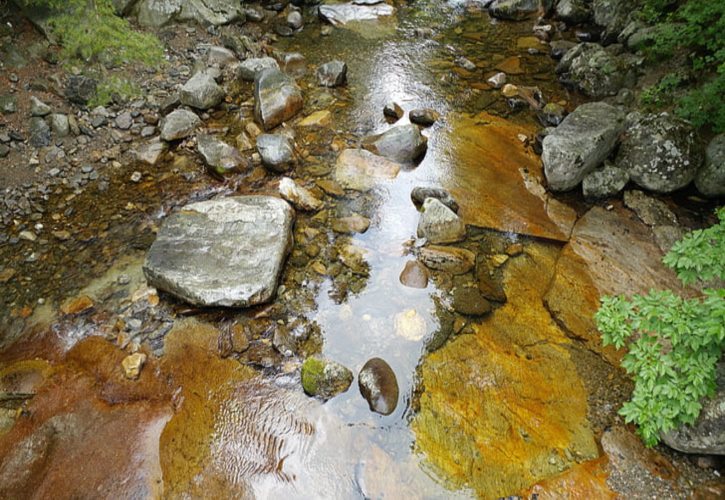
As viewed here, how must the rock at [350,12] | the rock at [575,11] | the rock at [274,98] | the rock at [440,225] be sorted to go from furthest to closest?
the rock at [350,12]
the rock at [575,11]
the rock at [274,98]
the rock at [440,225]

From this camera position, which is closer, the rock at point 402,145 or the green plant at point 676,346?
the green plant at point 676,346

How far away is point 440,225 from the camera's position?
5020mm

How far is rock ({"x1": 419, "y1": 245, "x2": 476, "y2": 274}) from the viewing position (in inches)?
189

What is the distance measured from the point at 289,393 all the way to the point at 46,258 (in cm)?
331

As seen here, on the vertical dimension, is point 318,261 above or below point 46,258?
above

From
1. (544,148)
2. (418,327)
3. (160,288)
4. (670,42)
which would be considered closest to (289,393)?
(418,327)

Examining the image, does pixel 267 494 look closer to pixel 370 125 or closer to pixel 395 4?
pixel 370 125

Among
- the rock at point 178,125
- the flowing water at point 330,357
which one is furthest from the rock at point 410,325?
the rock at point 178,125

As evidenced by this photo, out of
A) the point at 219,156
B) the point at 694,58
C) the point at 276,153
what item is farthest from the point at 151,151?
the point at 694,58

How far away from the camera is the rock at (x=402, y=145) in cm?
615

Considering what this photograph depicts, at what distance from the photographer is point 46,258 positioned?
4.80 metres

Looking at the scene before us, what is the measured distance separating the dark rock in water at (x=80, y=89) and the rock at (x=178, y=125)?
3.69 feet

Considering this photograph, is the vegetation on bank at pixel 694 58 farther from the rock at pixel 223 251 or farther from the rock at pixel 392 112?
the rock at pixel 223 251

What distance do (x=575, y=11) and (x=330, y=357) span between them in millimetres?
9517
